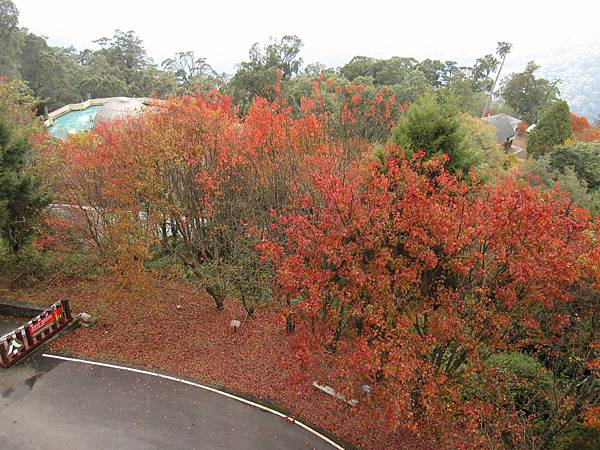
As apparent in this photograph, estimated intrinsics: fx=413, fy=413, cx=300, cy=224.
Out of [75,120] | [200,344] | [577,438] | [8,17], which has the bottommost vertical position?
[75,120]

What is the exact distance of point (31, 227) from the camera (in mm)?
17812

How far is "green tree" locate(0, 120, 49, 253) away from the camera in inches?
627

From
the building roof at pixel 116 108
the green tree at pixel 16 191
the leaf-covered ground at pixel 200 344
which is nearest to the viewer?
the leaf-covered ground at pixel 200 344

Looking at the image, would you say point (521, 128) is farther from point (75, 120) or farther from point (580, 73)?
point (580, 73)

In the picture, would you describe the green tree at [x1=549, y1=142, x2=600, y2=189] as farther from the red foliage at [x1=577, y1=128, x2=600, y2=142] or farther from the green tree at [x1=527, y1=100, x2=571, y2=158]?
the red foliage at [x1=577, y1=128, x2=600, y2=142]

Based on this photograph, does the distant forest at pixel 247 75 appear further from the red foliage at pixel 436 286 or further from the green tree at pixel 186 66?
the red foliage at pixel 436 286

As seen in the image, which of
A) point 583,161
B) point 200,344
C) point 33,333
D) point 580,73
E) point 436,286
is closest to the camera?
point 436,286

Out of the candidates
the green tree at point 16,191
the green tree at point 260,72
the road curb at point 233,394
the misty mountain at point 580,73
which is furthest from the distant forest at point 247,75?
the misty mountain at point 580,73

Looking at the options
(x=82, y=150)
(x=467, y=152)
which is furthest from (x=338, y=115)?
(x=82, y=150)

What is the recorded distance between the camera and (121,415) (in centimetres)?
1297

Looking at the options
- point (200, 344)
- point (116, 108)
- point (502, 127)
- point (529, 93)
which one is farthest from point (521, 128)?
point (200, 344)

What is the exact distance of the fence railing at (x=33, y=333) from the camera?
Answer: 14539 mm

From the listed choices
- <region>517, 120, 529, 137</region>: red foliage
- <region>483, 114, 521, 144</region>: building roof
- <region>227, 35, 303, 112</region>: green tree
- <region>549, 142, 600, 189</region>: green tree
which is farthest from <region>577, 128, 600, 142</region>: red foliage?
<region>227, 35, 303, 112</region>: green tree

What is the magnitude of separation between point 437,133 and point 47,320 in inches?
657
